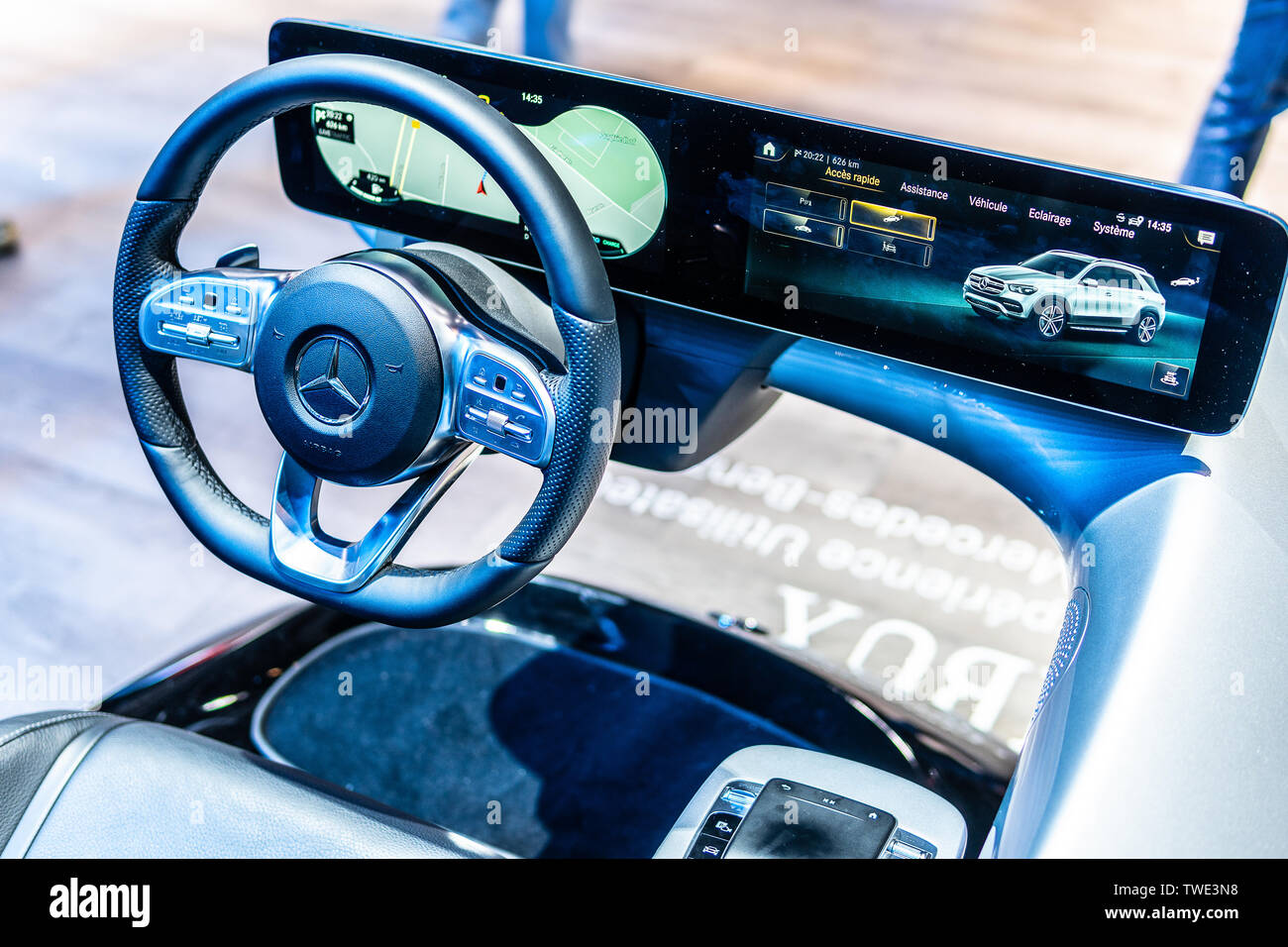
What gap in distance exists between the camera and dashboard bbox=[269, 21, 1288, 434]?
0.82m

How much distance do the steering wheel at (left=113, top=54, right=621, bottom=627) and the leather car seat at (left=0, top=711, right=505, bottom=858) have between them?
146 millimetres

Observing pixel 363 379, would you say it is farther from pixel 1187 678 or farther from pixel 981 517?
pixel 981 517

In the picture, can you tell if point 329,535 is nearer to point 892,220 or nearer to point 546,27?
point 892,220

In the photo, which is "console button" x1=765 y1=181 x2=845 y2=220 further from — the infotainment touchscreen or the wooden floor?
the wooden floor

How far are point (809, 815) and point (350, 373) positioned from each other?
1.54 feet

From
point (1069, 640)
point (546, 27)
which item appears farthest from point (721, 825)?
point (546, 27)

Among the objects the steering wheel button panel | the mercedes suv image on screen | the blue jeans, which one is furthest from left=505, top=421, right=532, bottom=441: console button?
the blue jeans

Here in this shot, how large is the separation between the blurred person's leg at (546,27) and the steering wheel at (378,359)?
8.81 feet

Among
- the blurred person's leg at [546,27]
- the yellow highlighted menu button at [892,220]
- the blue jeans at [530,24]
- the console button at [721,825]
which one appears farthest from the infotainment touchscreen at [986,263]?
the blurred person's leg at [546,27]

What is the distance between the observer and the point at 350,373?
87 cm

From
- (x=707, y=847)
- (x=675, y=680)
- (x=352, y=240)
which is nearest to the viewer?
(x=707, y=847)

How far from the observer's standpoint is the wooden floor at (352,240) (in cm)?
201
